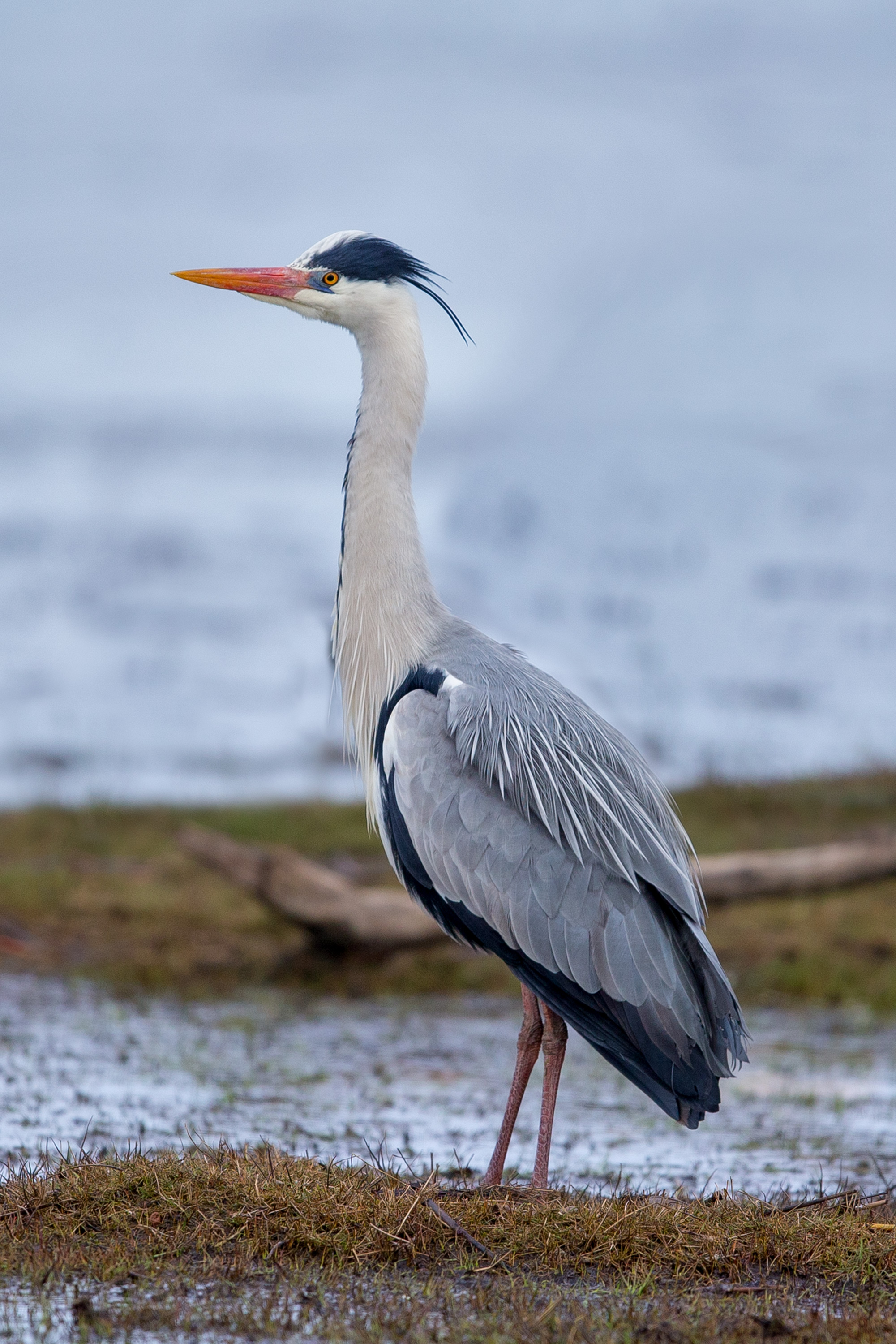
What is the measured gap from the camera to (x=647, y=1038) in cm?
507

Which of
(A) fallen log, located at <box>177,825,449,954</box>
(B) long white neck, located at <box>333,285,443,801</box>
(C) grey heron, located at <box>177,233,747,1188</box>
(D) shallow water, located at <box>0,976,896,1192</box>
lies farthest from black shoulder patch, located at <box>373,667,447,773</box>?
(A) fallen log, located at <box>177,825,449,954</box>

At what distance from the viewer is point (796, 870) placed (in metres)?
10.4

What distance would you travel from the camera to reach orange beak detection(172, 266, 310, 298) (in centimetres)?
644

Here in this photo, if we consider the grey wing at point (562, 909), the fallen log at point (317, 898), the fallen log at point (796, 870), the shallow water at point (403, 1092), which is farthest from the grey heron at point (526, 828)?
the fallen log at point (796, 870)

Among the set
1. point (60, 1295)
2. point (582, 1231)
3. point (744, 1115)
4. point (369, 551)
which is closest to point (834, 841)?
point (744, 1115)

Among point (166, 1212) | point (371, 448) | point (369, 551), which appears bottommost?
point (166, 1212)

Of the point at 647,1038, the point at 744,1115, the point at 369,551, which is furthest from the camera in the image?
the point at 744,1115

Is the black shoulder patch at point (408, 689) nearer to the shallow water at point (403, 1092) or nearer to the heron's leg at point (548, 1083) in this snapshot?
the heron's leg at point (548, 1083)

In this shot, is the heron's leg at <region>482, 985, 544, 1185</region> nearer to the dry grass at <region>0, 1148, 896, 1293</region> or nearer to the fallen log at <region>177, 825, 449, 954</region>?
the dry grass at <region>0, 1148, 896, 1293</region>

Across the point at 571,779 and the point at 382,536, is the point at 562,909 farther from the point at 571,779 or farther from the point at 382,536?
the point at 382,536

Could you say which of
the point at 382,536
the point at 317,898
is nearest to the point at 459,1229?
A: the point at 382,536

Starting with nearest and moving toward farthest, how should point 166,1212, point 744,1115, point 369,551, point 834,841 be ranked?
point 166,1212
point 369,551
point 744,1115
point 834,841

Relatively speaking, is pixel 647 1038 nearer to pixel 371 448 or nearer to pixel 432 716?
pixel 432 716

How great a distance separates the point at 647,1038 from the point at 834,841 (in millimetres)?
8623
